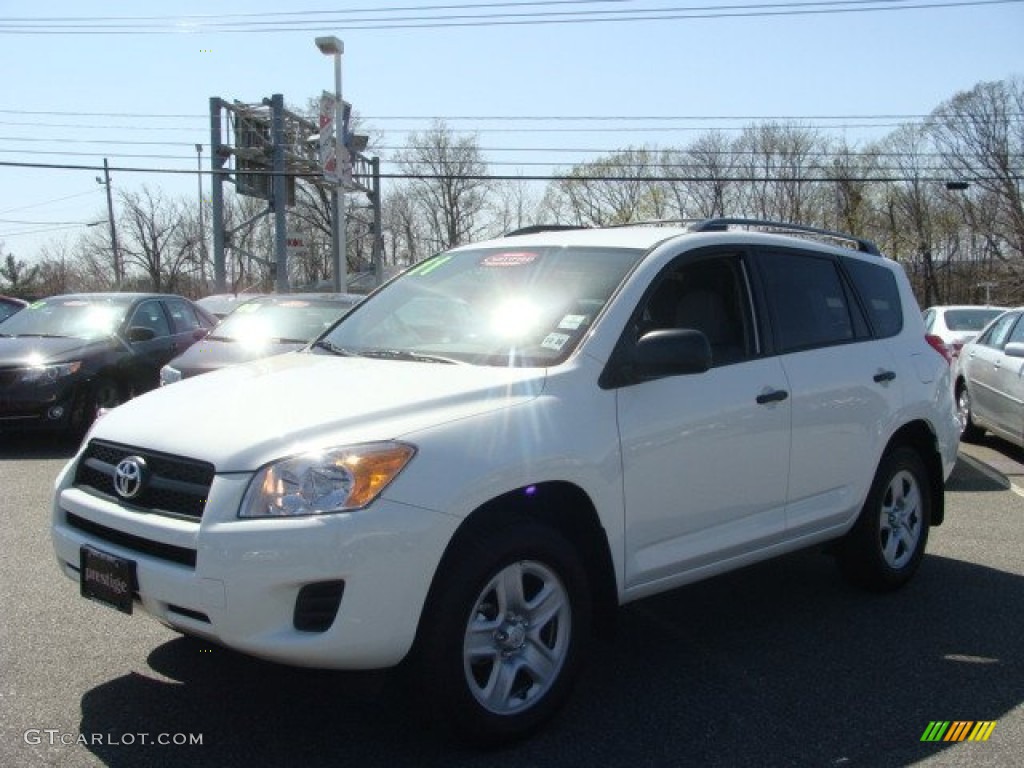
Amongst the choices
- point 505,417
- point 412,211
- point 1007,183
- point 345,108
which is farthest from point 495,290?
point 412,211

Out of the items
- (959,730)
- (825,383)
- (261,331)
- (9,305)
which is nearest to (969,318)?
(261,331)

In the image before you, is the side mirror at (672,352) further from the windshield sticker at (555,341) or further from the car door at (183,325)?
the car door at (183,325)

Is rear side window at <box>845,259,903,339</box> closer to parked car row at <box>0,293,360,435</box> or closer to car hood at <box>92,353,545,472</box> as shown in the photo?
car hood at <box>92,353,545,472</box>

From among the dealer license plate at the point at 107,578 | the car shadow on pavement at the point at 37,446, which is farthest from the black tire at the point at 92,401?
the dealer license plate at the point at 107,578

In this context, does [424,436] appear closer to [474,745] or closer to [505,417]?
[505,417]

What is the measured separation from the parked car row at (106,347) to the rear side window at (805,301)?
17.1ft

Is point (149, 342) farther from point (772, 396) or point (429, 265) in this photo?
point (772, 396)

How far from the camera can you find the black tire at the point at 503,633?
3.01 metres

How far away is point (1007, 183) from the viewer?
2014 inches

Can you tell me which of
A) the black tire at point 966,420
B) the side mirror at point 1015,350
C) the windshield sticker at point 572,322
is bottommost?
the black tire at point 966,420

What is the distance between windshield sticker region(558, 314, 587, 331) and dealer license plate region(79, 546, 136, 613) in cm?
177

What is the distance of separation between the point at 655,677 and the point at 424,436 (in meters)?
1.64

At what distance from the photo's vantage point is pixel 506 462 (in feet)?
10.3

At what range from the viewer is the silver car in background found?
8.95 metres
